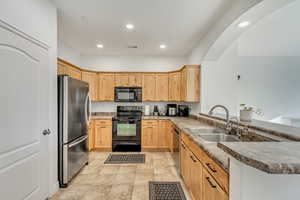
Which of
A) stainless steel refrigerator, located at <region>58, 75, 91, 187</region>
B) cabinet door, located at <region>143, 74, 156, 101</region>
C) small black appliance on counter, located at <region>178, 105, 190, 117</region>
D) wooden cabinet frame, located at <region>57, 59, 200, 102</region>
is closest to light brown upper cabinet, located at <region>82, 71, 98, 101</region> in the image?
wooden cabinet frame, located at <region>57, 59, 200, 102</region>

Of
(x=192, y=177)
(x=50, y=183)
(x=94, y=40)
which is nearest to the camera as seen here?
(x=192, y=177)

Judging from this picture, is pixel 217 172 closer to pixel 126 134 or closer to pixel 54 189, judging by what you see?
pixel 54 189

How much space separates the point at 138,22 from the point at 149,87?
2129mm

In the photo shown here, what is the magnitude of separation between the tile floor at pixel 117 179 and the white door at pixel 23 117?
1.63ft

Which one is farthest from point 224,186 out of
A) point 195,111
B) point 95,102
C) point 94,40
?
point 95,102

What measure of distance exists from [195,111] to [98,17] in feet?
9.72

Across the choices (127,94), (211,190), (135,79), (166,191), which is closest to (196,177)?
(211,190)

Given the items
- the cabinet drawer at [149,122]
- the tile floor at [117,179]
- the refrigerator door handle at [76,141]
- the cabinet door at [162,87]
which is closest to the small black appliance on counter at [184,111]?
the cabinet door at [162,87]

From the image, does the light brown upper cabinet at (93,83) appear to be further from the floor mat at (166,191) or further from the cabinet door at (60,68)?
the floor mat at (166,191)

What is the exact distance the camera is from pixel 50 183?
2346 mm

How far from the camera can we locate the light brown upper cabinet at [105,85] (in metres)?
4.72

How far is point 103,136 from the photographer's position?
442cm

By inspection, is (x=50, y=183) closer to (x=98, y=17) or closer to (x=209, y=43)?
(x=98, y=17)

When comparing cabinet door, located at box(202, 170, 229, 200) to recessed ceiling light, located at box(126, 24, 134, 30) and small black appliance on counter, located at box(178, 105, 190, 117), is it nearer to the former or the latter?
recessed ceiling light, located at box(126, 24, 134, 30)
